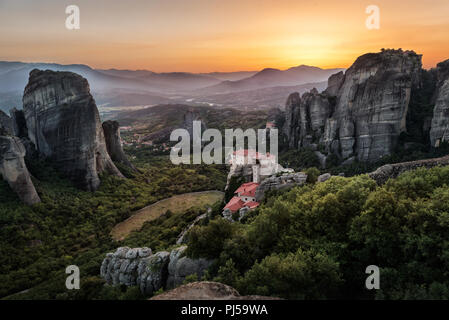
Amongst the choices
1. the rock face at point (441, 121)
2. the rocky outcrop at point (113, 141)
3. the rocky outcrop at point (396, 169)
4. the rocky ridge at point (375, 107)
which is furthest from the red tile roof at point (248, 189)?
the rocky outcrop at point (113, 141)

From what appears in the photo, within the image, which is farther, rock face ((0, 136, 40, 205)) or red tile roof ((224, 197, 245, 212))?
rock face ((0, 136, 40, 205))

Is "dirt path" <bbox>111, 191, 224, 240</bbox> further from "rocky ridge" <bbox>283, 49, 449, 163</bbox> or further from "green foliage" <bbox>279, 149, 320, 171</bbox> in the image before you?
"rocky ridge" <bbox>283, 49, 449, 163</bbox>

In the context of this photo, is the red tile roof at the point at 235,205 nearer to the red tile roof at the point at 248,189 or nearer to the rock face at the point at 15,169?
the red tile roof at the point at 248,189

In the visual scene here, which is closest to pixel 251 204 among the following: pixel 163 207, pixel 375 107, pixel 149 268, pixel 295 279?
pixel 149 268

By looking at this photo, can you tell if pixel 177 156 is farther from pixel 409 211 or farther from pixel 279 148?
pixel 409 211

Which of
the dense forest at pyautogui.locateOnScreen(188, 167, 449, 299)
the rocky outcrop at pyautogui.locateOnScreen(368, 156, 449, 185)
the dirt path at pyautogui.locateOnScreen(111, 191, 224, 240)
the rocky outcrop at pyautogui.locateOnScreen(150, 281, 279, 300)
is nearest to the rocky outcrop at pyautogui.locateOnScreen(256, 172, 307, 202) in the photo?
the rocky outcrop at pyautogui.locateOnScreen(368, 156, 449, 185)
